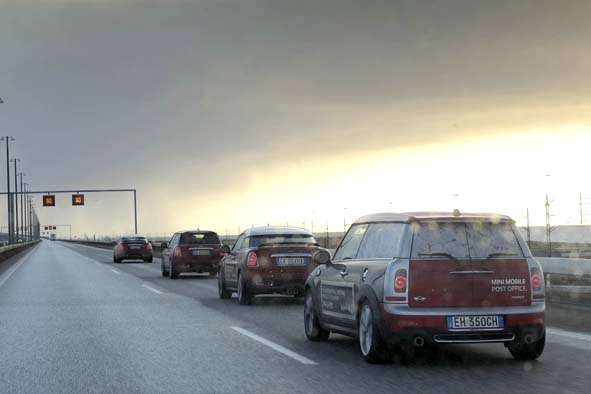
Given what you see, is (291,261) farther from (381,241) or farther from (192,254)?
(192,254)

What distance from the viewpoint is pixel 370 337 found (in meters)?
9.09

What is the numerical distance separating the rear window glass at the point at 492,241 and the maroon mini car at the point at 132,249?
119ft

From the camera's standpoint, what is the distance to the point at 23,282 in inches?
1041

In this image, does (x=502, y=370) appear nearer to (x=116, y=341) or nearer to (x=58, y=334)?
(x=116, y=341)

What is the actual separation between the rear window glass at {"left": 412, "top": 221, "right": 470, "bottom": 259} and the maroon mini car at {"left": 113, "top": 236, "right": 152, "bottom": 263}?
3626 centimetres

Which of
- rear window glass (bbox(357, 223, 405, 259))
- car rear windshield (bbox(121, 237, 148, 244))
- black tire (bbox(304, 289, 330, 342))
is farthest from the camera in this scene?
car rear windshield (bbox(121, 237, 148, 244))

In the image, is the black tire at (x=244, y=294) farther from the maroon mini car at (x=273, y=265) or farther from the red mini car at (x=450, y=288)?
the red mini car at (x=450, y=288)

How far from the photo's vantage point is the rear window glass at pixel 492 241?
8.98 metres

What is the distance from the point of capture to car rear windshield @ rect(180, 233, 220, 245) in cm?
2808

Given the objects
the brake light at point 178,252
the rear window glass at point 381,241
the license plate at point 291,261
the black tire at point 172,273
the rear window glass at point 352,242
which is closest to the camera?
the rear window glass at point 381,241

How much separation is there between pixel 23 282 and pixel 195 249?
541 cm

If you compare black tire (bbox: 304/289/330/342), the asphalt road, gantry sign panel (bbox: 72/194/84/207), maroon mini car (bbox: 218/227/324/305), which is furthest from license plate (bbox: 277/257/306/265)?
gantry sign panel (bbox: 72/194/84/207)

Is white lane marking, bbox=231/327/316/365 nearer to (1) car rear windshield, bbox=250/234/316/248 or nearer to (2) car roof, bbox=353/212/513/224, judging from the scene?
(2) car roof, bbox=353/212/513/224

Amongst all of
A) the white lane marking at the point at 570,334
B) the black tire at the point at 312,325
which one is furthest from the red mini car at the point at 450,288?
the white lane marking at the point at 570,334
